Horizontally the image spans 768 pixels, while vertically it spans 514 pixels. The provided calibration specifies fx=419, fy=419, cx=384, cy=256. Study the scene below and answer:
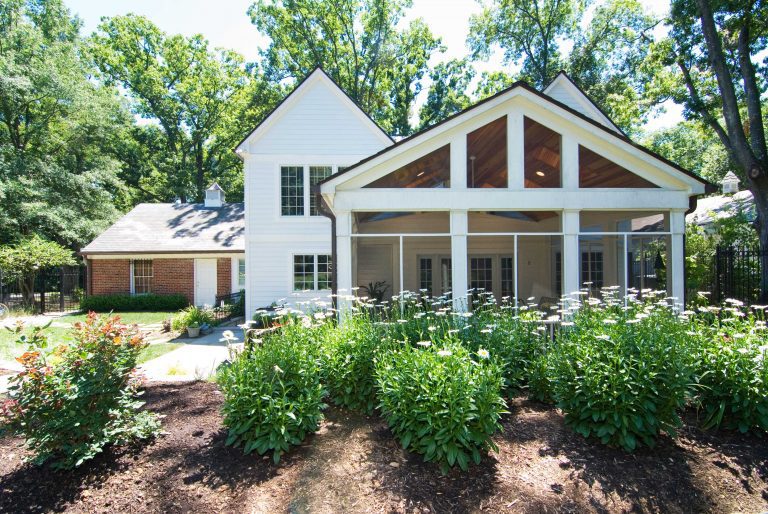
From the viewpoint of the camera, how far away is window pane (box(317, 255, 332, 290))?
43.8ft

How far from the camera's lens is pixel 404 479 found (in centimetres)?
369

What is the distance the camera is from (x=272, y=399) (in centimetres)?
392

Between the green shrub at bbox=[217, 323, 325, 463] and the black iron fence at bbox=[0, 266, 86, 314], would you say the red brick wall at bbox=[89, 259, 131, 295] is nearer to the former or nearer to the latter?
the black iron fence at bbox=[0, 266, 86, 314]

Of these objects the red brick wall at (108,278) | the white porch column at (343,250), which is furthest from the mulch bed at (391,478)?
the red brick wall at (108,278)

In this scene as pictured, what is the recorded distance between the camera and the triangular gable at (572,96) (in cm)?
1263

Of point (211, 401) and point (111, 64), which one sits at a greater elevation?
point (111, 64)

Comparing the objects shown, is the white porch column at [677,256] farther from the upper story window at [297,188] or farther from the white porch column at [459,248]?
the upper story window at [297,188]

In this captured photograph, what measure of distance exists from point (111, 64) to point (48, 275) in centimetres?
1772

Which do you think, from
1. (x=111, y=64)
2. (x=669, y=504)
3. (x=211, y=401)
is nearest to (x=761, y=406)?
(x=669, y=504)

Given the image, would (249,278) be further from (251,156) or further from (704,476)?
(704,476)

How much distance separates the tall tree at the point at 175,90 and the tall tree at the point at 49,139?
453 cm

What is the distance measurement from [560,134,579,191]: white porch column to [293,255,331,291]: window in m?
7.67

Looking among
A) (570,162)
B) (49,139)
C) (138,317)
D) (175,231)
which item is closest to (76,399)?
(570,162)

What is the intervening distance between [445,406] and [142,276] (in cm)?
1862
